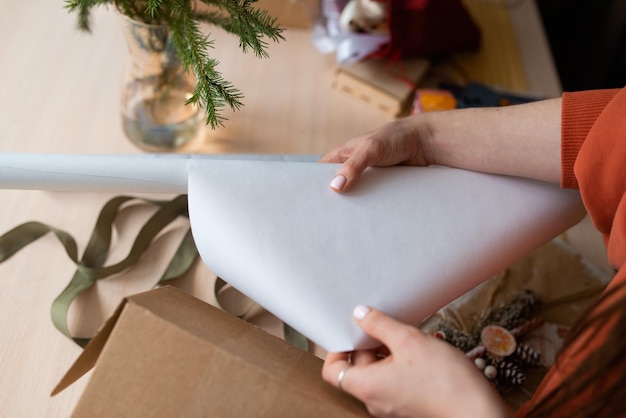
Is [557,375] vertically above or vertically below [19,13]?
below

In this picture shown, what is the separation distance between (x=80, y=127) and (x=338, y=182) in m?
0.47

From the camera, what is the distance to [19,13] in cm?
97

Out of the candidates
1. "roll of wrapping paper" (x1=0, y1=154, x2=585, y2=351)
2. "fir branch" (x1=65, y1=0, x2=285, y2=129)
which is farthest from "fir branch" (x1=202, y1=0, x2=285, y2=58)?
"roll of wrapping paper" (x1=0, y1=154, x2=585, y2=351)

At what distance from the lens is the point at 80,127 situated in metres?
0.84

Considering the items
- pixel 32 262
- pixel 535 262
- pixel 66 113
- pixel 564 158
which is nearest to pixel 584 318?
pixel 564 158

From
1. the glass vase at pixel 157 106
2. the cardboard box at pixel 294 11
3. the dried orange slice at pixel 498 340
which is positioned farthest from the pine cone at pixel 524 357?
the cardboard box at pixel 294 11

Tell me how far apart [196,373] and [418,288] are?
22 cm

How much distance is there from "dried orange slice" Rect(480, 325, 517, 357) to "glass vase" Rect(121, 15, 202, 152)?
499 millimetres

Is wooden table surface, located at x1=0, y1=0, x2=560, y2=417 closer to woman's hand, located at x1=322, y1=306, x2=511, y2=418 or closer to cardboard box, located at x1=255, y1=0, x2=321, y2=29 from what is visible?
cardboard box, located at x1=255, y1=0, x2=321, y2=29

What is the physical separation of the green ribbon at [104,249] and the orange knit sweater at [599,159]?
1.14 feet

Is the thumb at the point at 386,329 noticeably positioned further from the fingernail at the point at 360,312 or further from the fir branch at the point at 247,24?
the fir branch at the point at 247,24

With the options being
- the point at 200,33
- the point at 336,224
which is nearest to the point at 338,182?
the point at 336,224

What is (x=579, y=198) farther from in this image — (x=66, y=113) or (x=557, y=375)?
(x=66, y=113)

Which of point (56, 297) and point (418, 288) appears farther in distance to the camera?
point (56, 297)
